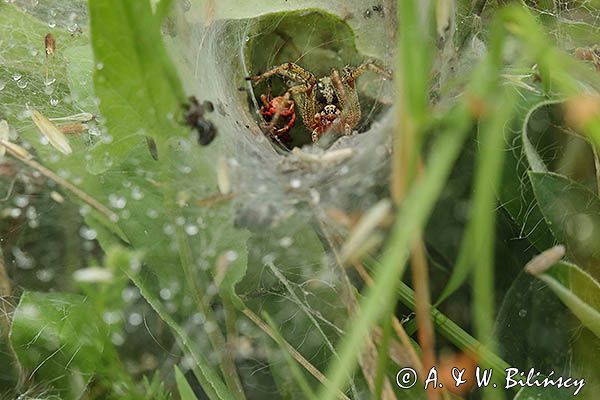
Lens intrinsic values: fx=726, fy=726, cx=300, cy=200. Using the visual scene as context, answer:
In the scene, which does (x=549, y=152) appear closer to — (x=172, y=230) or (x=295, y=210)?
(x=295, y=210)

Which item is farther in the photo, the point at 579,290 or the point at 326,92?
the point at 326,92

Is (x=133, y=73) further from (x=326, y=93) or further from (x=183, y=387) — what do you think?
(x=326, y=93)

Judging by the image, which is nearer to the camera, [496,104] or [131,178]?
[496,104]

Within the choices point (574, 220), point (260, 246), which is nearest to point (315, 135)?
point (260, 246)

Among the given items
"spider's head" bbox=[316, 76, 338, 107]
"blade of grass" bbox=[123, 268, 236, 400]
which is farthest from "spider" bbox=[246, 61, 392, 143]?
"blade of grass" bbox=[123, 268, 236, 400]

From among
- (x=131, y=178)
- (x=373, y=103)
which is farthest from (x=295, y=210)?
(x=373, y=103)
